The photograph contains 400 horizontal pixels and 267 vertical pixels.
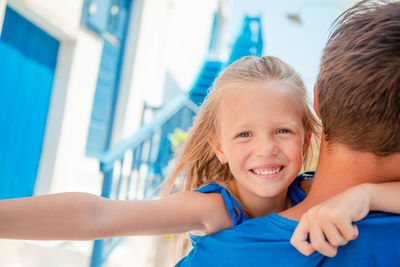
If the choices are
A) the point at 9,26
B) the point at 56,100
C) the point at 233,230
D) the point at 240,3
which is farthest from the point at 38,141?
the point at 240,3

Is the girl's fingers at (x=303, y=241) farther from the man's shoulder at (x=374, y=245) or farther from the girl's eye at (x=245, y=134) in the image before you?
the girl's eye at (x=245, y=134)

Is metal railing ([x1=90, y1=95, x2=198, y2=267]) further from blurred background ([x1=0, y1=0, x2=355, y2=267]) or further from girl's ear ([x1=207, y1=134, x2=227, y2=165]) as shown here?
girl's ear ([x1=207, y1=134, x2=227, y2=165])

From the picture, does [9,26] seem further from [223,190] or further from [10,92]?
[223,190]

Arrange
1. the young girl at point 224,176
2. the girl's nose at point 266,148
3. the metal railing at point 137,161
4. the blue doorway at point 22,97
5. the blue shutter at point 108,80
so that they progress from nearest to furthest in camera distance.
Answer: the young girl at point 224,176 < the girl's nose at point 266,148 < the metal railing at point 137,161 < the blue doorway at point 22,97 < the blue shutter at point 108,80

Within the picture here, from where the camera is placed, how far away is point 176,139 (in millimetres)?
4363

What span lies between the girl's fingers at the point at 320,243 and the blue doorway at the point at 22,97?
386 centimetres

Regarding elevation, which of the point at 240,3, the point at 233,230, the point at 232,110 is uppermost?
the point at 240,3

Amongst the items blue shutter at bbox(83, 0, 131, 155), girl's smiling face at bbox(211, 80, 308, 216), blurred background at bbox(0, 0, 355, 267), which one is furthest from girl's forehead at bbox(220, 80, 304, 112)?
blue shutter at bbox(83, 0, 131, 155)

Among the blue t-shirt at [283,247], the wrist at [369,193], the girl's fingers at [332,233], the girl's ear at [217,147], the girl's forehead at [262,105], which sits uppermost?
the girl's forehead at [262,105]

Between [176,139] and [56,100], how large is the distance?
63.5 inches

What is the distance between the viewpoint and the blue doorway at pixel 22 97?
12.4ft

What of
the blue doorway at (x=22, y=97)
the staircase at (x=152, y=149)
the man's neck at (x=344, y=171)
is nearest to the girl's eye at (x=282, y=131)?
the man's neck at (x=344, y=171)

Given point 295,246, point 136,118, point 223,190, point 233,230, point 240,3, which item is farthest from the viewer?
point 240,3

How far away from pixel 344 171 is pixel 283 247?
0.74ft
